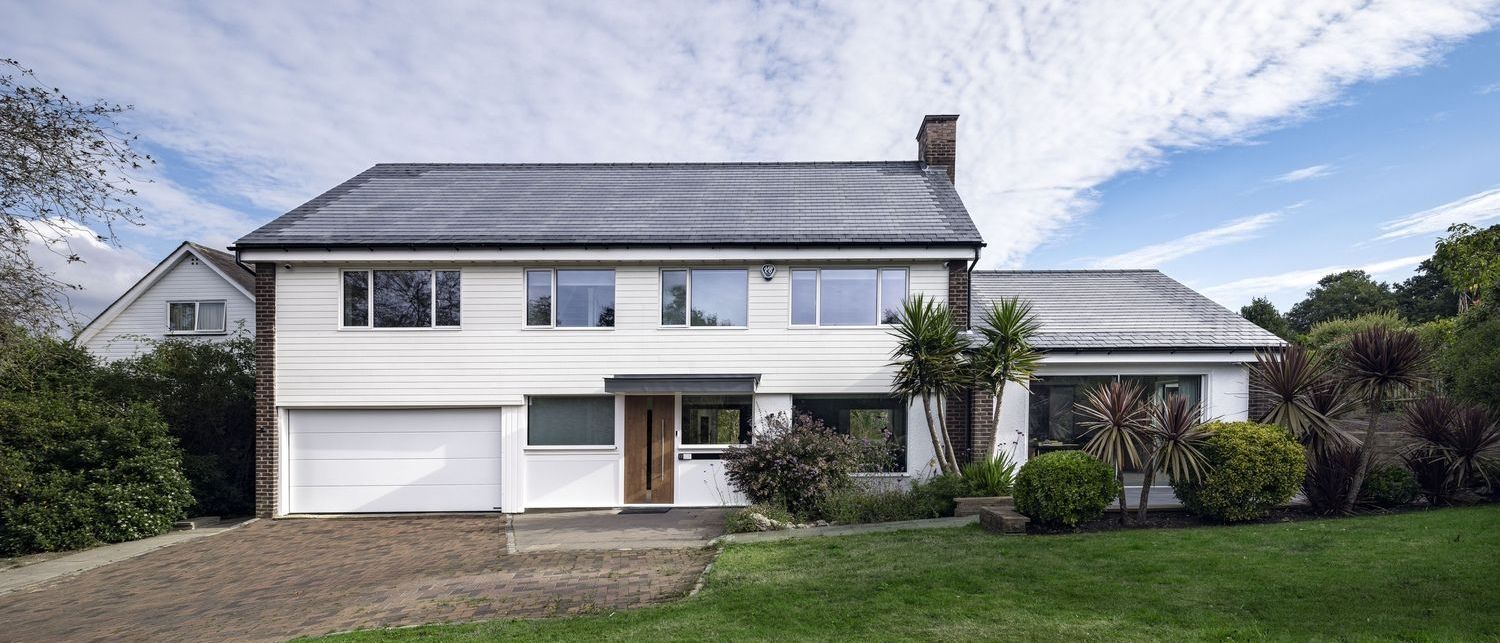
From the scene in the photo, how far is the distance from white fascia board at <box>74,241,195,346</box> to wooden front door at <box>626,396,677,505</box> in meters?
15.7

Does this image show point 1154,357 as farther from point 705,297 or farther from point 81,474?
point 81,474

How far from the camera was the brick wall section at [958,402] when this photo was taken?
13.7 metres

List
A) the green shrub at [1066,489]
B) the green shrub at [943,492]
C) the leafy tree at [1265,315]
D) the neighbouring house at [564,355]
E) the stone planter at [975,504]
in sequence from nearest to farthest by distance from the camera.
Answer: the green shrub at [1066,489] < the stone planter at [975,504] < the green shrub at [943,492] < the neighbouring house at [564,355] < the leafy tree at [1265,315]

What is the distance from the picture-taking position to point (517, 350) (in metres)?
14.1

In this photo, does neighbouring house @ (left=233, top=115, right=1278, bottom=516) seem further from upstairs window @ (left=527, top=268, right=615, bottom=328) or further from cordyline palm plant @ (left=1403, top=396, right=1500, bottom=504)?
cordyline palm plant @ (left=1403, top=396, right=1500, bottom=504)

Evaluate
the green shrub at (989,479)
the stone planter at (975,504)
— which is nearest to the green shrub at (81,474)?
the stone planter at (975,504)

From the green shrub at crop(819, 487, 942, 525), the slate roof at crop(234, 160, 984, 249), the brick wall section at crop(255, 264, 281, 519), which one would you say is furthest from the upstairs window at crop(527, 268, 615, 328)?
the green shrub at crop(819, 487, 942, 525)

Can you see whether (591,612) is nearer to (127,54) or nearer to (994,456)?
(994,456)

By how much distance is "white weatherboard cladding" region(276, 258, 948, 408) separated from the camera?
14.0 meters

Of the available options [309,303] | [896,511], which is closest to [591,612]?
[896,511]

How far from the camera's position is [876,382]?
14.0 meters

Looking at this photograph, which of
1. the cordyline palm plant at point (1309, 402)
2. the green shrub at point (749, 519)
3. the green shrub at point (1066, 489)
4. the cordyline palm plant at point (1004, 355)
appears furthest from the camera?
the cordyline palm plant at point (1004, 355)

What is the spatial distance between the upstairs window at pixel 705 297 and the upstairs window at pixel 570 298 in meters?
1.08

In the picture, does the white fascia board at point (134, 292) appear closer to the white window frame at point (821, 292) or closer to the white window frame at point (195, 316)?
the white window frame at point (195, 316)
